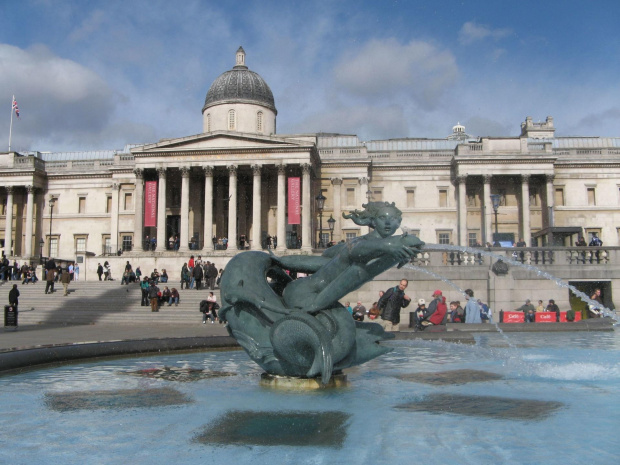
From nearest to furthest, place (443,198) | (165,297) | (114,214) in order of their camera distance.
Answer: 1. (165,297)
2. (443,198)
3. (114,214)

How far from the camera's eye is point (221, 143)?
44906 mm

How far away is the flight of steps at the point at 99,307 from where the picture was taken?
24.2m

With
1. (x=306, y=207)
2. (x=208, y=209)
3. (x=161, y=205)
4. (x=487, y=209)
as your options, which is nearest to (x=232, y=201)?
(x=208, y=209)

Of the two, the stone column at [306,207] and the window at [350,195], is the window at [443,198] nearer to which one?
the window at [350,195]

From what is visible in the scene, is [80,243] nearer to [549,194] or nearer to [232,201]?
[232,201]

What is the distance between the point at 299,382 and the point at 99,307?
22.3 meters

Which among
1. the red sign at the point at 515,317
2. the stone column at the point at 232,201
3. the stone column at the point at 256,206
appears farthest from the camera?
the stone column at the point at 256,206

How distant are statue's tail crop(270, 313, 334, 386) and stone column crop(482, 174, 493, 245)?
42468 mm

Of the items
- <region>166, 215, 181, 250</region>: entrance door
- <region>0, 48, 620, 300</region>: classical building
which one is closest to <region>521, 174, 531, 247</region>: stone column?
<region>0, 48, 620, 300</region>: classical building

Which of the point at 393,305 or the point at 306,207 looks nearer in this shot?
the point at 393,305

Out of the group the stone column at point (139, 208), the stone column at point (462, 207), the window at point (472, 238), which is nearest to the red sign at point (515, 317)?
the stone column at point (462, 207)

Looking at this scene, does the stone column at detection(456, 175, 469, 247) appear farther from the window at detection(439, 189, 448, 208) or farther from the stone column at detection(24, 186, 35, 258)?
the stone column at detection(24, 186, 35, 258)

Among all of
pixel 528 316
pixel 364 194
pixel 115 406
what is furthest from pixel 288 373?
pixel 364 194

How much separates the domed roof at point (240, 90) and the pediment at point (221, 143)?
710cm
